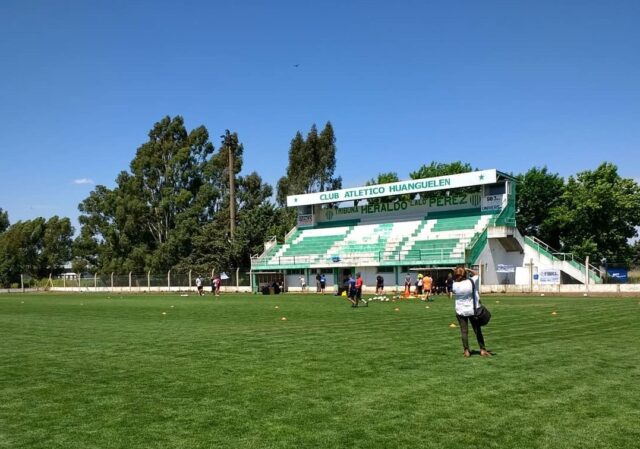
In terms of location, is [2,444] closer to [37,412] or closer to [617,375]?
[37,412]

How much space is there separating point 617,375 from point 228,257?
57.5 meters

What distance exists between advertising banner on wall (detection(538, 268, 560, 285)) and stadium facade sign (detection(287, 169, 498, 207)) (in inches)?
408

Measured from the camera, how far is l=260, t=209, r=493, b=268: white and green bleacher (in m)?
47.2

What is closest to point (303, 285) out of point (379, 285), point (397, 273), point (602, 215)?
point (397, 273)

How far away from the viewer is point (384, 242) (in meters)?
52.3

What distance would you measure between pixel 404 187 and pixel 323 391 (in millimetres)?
46684

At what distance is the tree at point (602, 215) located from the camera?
5328 centimetres

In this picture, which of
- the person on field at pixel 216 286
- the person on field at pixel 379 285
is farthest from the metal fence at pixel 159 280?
the person on field at pixel 379 285

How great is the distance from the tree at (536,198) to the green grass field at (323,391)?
151 feet

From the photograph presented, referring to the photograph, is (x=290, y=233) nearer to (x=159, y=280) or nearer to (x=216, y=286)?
(x=216, y=286)

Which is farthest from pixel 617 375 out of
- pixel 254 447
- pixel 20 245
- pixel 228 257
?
pixel 20 245

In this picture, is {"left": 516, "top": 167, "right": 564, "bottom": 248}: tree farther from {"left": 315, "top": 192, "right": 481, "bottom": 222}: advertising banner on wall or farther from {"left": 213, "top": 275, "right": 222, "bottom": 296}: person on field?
{"left": 213, "top": 275, "right": 222, "bottom": 296}: person on field

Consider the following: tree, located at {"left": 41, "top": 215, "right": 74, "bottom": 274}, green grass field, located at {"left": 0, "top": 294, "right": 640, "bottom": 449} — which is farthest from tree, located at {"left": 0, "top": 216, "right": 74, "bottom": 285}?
green grass field, located at {"left": 0, "top": 294, "right": 640, "bottom": 449}

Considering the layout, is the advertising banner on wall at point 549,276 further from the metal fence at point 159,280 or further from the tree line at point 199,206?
the metal fence at point 159,280
